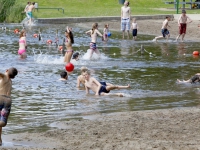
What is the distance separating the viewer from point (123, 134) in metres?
11.1

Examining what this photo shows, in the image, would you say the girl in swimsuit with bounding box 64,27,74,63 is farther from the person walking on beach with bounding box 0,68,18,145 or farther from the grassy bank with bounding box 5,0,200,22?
the grassy bank with bounding box 5,0,200,22

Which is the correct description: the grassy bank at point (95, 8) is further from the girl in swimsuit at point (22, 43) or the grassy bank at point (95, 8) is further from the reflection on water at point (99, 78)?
the girl in swimsuit at point (22, 43)

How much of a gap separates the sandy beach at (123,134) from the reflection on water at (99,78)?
2.24ft

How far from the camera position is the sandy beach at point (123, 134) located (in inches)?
403

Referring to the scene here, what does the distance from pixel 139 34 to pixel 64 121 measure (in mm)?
22683

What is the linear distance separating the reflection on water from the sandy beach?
683mm

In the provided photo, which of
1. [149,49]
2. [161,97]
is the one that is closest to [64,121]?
[161,97]

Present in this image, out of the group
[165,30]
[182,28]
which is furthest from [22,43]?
[182,28]

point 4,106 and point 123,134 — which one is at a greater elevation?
point 4,106

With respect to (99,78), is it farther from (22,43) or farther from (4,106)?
(4,106)

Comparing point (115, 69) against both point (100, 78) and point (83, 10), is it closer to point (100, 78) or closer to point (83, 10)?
point (100, 78)

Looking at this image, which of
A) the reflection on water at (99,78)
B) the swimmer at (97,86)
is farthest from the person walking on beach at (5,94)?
the swimmer at (97,86)

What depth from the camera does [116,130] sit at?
453 inches

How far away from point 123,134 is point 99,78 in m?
7.83
